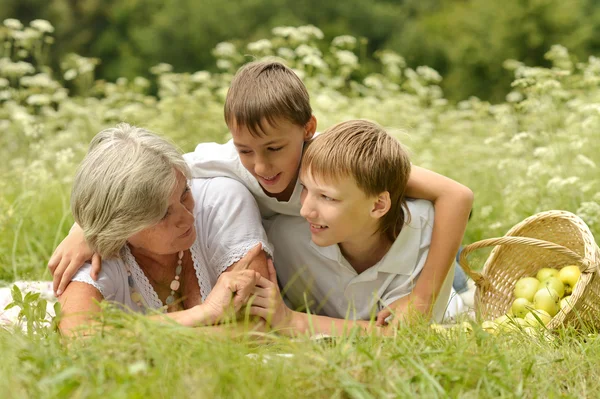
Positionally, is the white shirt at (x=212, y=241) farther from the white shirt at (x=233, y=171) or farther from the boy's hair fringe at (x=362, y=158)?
the boy's hair fringe at (x=362, y=158)

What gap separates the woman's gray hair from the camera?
9.07 ft

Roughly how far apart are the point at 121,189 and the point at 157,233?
0.24 meters

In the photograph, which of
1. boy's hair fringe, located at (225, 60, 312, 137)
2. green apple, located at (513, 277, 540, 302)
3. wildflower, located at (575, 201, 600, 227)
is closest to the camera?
boy's hair fringe, located at (225, 60, 312, 137)

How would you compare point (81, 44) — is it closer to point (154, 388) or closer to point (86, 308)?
point (86, 308)

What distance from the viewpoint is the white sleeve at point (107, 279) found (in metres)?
2.87

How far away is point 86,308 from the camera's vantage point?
2771 mm

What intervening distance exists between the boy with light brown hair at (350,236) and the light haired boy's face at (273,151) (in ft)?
0.23

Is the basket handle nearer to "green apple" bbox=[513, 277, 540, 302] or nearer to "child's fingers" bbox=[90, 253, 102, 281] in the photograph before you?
"green apple" bbox=[513, 277, 540, 302]

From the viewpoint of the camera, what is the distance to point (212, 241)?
3.15 meters

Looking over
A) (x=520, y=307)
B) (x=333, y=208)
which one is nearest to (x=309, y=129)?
(x=333, y=208)

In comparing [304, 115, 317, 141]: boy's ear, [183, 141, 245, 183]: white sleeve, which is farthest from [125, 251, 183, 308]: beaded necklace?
[304, 115, 317, 141]: boy's ear

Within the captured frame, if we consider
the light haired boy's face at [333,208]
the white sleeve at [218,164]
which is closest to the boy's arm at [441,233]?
the light haired boy's face at [333,208]

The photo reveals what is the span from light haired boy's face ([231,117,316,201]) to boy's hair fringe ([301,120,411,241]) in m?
0.07

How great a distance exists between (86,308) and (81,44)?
12.7m
